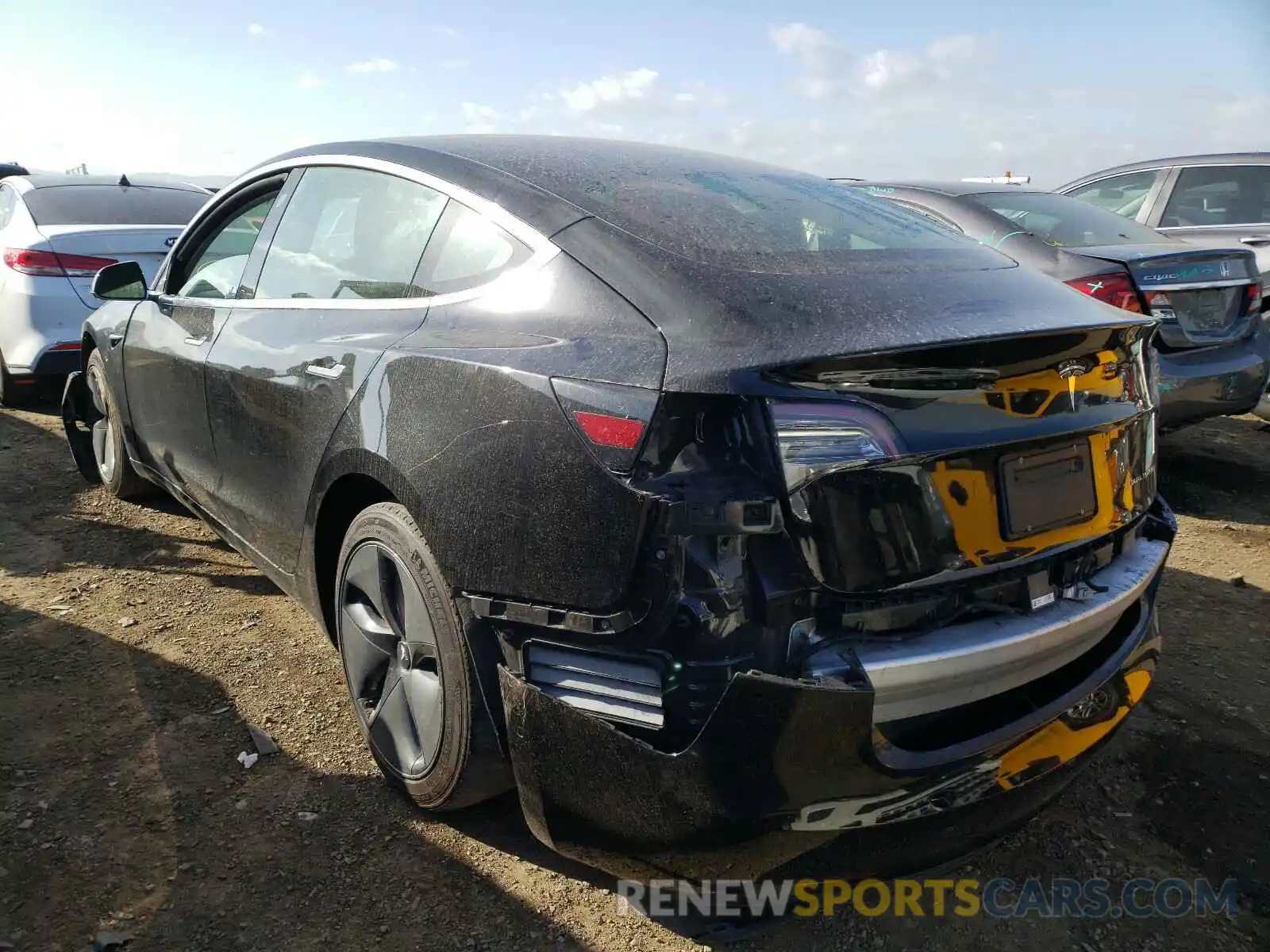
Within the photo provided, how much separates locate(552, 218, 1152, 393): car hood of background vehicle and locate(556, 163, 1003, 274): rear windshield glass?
57mm

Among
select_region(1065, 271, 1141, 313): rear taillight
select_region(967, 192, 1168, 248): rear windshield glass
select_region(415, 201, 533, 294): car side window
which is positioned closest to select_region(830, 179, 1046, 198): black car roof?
select_region(967, 192, 1168, 248): rear windshield glass

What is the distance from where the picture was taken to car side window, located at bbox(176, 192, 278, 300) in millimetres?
3082

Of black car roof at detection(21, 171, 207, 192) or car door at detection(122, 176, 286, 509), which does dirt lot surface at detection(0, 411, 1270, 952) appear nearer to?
car door at detection(122, 176, 286, 509)

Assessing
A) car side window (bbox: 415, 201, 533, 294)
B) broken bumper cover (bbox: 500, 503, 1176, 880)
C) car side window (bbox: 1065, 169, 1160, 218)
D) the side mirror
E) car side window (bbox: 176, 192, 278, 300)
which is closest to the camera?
A: broken bumper cover (bbox: 500, 503, 1176, 880)

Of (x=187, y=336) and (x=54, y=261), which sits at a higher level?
(x=54, y=261)

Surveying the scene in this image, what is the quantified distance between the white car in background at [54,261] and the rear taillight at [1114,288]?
5.23 meters

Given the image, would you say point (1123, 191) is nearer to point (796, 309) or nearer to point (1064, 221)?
point (1064, 221)

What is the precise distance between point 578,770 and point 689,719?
0.28 meters

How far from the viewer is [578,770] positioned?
1718 millimetres

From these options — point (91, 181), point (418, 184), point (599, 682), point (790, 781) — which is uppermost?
point (91, 181)

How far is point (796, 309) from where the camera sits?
1722 mm

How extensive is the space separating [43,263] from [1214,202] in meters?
8.04

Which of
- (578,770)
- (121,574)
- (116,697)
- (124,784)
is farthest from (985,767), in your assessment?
(121,574)

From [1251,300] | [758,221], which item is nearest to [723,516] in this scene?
[758,221]
